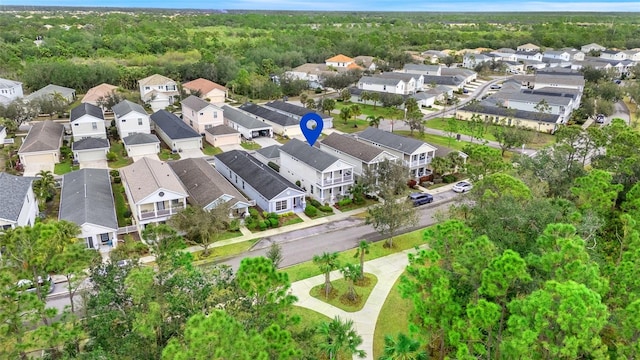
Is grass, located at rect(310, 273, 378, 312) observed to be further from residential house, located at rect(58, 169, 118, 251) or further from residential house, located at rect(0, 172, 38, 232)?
residential house, located at rect(0, 172, 38, 232)

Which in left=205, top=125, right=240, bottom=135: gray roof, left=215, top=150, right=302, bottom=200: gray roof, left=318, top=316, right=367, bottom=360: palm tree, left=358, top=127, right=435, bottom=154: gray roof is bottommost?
left=318, top=316, right=367, bottom=360: palm tree

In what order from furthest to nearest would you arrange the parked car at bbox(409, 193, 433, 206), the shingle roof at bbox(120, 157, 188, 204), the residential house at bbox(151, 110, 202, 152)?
the residential house at bbox(151, 110, 202, 152) < the parked car at bbox(409, 193, 433, 206) < the shingle roof at bbox(120, 157, 188, 204)

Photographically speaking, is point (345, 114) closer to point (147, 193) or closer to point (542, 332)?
point (147, 193)

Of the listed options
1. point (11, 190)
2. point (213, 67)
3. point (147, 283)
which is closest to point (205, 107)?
point (11, 190)

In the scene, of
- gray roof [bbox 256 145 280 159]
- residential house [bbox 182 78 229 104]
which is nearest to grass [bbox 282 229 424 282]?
gray roof [bbox 256 145 280 159]

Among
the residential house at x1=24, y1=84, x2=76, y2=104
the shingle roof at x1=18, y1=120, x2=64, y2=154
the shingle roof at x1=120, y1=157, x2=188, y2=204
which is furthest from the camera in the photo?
the residential house at x1=24, y1=84, x2=76, y2=104

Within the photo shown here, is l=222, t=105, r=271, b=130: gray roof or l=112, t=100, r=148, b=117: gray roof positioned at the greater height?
l=112, t=100, r=148, b=117: gray roof

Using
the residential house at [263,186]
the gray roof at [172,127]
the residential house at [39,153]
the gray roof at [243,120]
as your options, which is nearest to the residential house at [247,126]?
the gray roof at [243,120]

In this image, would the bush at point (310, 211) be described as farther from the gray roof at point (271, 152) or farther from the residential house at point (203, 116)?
the residential house at point (203, 116)
